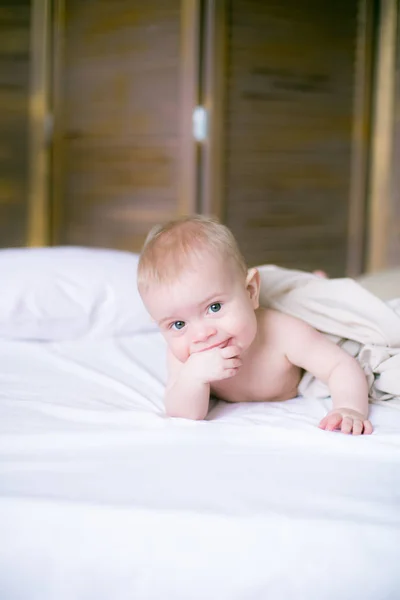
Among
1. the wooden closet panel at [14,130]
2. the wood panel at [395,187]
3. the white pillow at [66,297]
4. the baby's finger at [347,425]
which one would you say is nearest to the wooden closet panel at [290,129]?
the wood panel at [395,187]

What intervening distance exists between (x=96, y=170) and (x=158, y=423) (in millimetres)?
2729

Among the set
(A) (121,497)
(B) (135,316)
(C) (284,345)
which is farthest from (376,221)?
(A) (121,497)

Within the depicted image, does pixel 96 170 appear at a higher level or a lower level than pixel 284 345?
higher

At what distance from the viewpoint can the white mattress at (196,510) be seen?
2.38 ft

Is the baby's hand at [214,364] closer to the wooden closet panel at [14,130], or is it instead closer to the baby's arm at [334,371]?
the baby's arm at [334,371]

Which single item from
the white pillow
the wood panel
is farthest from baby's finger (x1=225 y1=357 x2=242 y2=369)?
the wood panel

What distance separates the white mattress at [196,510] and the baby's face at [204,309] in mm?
128

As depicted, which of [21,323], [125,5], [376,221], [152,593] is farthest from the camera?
[376,221]

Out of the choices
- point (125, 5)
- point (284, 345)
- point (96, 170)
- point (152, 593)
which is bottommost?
point (152, 593)

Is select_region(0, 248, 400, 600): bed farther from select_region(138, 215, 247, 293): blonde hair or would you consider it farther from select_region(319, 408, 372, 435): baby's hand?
select_region(138, 215, 247, 293): blonde hair

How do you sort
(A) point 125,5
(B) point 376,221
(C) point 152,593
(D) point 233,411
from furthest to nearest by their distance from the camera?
(B) point 376,221 → (A) point 125,5 → (D) point 233,411 → (C) point 152,593

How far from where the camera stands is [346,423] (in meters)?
1.03

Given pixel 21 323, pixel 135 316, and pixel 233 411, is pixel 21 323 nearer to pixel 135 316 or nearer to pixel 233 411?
pixel 135 316

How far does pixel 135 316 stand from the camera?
1.66 meters
